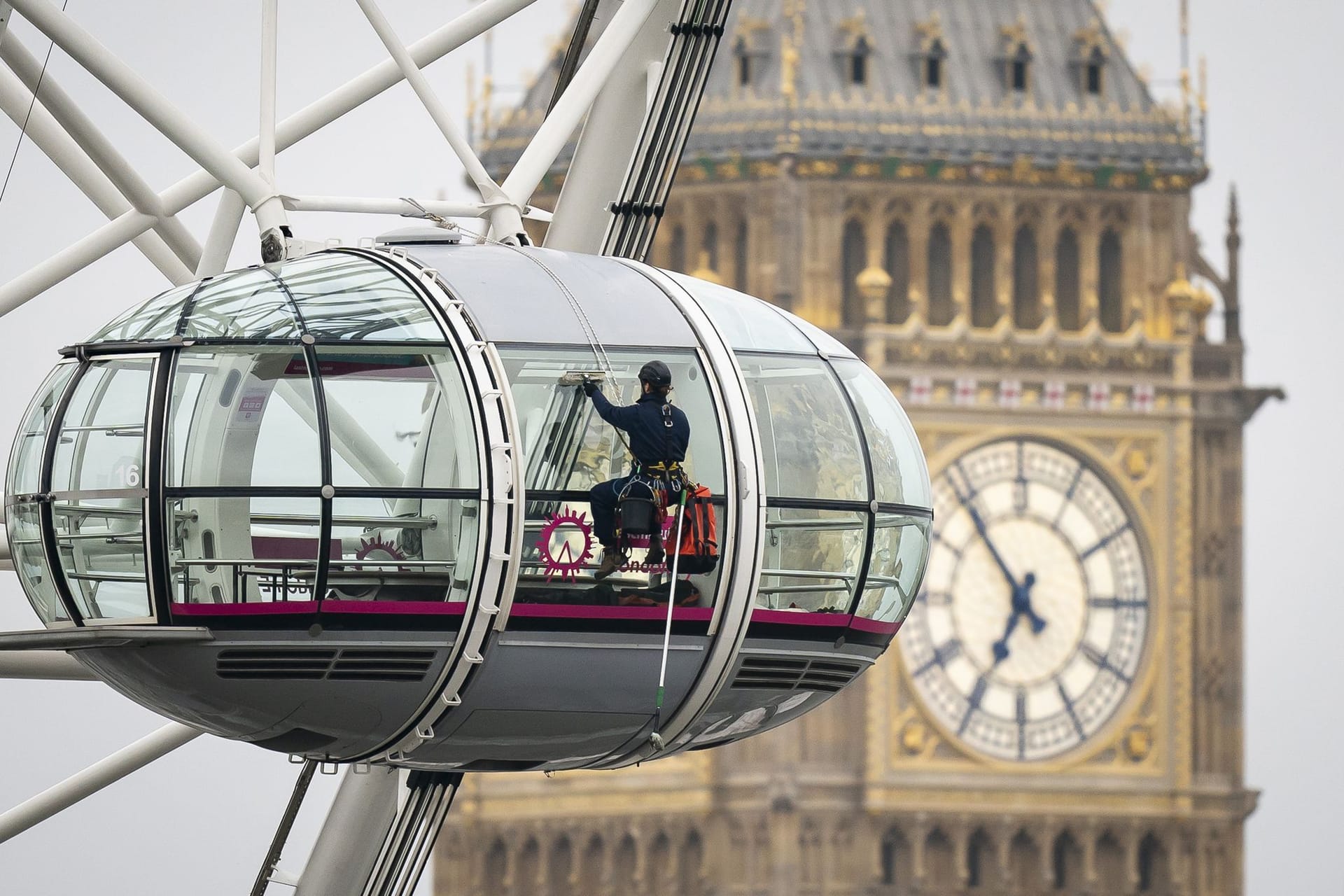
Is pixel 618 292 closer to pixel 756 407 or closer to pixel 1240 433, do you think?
pixel 756 407

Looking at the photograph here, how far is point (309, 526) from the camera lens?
21438mm

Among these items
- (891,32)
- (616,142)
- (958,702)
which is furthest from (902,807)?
(616,142)

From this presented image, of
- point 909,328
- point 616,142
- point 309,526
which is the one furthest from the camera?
point 909,328

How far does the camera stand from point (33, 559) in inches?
893

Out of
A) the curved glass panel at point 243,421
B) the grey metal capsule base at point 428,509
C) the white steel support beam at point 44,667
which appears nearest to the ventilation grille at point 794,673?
the grey metal capsule base at point 428,509

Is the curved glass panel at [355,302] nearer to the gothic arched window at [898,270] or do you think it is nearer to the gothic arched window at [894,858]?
the gothic arched window at [898,270]

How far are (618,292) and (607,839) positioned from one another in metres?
30.8

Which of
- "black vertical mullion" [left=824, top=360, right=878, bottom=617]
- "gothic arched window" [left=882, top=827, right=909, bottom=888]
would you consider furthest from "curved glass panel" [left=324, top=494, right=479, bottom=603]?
"gothic arched window" [left=882, top=827, right=909, bottom=888]

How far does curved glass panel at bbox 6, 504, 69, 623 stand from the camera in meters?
22.5

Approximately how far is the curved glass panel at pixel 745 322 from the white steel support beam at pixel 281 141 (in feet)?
11.4

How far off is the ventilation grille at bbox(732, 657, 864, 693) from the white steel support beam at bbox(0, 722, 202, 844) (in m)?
5.37

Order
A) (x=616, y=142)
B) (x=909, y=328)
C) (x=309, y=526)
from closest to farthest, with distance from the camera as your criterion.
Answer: (x=309, y=526) < (x=616, y=142) < (x=909, y=328)

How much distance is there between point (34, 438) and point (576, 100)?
4.47 m

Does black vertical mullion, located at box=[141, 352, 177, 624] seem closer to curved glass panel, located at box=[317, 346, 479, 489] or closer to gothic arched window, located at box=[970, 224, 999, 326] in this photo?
curved glass panel, located at box=[317, 346, 479, 489]
